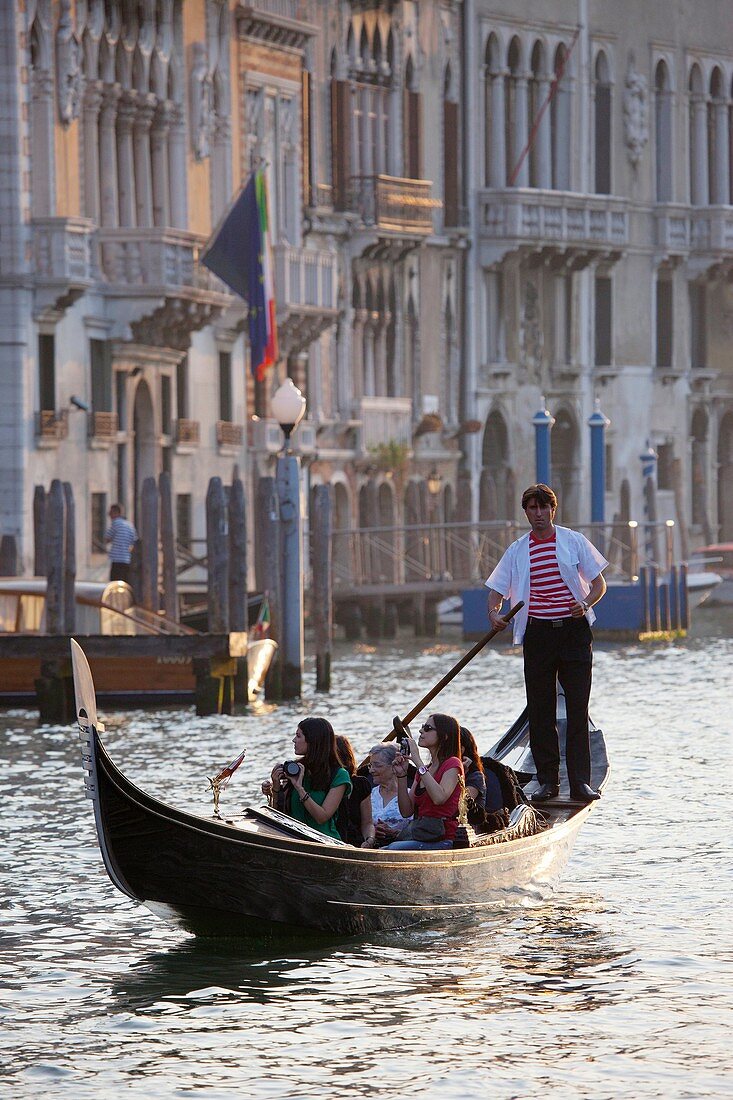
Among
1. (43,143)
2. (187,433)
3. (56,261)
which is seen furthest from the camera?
(187,433)

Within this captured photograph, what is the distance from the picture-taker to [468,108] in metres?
39.7

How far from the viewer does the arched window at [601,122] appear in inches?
1703

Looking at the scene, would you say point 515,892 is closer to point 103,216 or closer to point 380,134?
point 103,216

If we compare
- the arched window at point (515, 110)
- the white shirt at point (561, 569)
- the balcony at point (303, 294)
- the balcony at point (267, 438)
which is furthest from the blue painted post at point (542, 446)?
the white shirt at point (561, 569)

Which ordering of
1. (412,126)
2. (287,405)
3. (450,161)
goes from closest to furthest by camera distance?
(287,405) < (412,126) < (450,161)

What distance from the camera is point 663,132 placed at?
1764 inches

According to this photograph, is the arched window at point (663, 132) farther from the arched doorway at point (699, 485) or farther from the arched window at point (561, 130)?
the arched doorway at point (699, 485)

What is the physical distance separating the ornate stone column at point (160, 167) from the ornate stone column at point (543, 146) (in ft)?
39.5

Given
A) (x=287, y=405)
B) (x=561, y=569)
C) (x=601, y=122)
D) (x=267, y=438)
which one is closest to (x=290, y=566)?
(x=287, y=405)

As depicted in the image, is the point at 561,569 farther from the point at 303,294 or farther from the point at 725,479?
the point at 725,479

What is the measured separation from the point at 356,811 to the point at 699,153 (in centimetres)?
3601

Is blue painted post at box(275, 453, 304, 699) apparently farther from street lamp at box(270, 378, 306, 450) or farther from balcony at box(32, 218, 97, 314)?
balcony at box(32, 218, 97, 314)

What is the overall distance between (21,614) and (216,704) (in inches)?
69.5

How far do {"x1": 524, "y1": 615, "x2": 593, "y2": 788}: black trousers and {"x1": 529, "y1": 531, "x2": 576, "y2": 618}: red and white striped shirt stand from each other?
9cm
